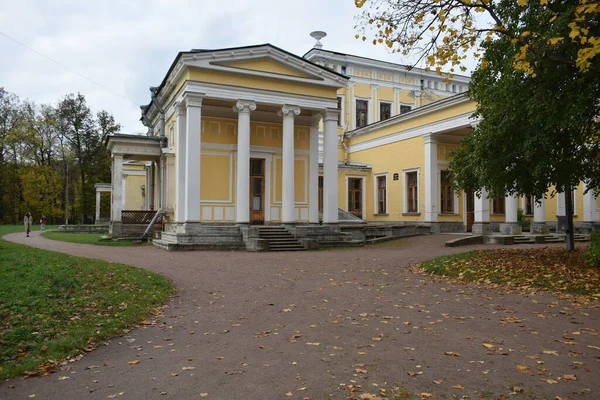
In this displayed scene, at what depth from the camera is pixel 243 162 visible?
1903 centimetres

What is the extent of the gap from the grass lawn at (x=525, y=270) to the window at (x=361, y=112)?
24.2 m

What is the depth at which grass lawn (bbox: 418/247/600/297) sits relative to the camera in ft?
28.9

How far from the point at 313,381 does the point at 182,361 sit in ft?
4.80

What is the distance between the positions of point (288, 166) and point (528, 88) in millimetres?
11146

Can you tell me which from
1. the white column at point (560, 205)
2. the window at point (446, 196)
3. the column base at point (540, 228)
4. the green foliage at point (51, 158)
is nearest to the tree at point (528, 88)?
the column base at point (540, 228)

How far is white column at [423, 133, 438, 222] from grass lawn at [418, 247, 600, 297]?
12716 millimetres

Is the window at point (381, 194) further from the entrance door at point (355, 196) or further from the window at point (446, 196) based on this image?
the window at point (446, 196)

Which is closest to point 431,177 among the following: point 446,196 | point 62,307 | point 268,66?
point 446,196

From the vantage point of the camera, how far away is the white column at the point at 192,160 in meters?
18.2

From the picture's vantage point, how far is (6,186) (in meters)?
48.1

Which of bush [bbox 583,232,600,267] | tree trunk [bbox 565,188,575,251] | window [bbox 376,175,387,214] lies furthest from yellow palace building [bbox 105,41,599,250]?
bush [bbox 583,232,600,267]

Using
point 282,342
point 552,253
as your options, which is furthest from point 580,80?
point 282,342

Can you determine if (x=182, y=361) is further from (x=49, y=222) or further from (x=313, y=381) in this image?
(x=49, y=222)

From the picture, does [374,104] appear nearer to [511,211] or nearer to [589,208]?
[589,208]
